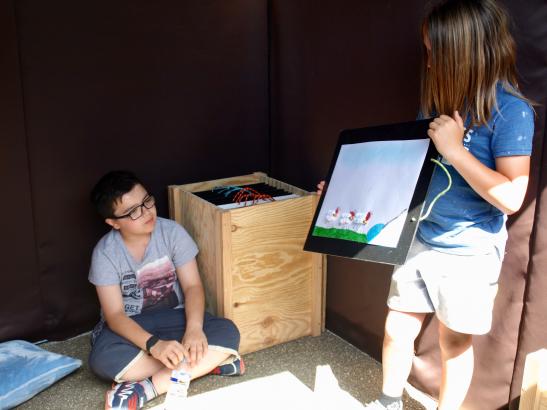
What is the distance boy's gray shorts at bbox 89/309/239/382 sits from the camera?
2043 mm

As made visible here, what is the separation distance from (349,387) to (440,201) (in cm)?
88

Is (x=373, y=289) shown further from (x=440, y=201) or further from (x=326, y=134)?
(x=440, y=201)

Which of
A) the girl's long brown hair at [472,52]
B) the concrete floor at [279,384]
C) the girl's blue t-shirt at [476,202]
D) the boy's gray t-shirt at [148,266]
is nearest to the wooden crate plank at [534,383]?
the girl's blue t-shirt at [476,202]

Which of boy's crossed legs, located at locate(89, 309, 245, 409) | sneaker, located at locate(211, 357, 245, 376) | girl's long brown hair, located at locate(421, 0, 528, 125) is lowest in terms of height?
sneaker, located at locate(211, 357, 245, 376)

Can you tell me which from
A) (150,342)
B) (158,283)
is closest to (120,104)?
Answer: (158,283)

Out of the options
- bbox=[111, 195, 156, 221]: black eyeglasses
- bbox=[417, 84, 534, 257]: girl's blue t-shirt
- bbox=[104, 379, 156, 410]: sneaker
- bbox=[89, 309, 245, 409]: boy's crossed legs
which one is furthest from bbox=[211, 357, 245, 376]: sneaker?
bbox=[417, 84, 534, 257]: girl's blue t-shirt

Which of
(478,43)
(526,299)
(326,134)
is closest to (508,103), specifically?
(478,43)

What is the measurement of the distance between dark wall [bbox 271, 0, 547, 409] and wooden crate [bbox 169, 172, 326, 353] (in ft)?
0.46

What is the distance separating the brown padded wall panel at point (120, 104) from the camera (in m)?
2.21

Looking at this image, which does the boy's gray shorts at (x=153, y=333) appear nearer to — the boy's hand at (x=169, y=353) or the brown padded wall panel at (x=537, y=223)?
the boy's hand at (x=169, y=353)

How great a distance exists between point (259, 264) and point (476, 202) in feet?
3.32

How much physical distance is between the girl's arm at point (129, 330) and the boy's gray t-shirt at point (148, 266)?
48 millimetres

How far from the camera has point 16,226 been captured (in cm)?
226

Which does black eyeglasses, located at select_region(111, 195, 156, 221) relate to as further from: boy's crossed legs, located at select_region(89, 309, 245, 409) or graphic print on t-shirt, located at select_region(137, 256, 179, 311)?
boy's crossed legs, located at select_region(89, 309, 245, 409)
